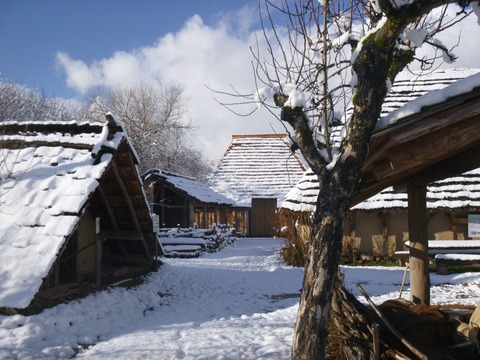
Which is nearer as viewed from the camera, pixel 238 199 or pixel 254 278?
pixel 254 278

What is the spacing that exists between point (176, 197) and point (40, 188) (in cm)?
1401

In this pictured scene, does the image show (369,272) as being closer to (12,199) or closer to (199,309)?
(199,309)

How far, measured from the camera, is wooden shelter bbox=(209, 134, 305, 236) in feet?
97.3

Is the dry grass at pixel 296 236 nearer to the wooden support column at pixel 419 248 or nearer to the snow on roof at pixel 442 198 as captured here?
the snow on roof at pixel 442 198

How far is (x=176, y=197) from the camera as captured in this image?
22438mm

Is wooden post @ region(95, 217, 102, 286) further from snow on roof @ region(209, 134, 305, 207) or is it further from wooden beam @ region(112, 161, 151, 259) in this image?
snow on roof @ region(209, 134, 305, 207)

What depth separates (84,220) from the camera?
389 inches

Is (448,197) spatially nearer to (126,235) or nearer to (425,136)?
(126,235)

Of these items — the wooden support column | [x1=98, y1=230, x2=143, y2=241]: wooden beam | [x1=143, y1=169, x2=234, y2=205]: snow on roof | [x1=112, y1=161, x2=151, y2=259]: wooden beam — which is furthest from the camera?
[x1=143, y1=169, x2=234, y2=205]: snow on roof

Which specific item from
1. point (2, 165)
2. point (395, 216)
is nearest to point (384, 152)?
point (2, 165)

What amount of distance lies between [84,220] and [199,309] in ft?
10.9

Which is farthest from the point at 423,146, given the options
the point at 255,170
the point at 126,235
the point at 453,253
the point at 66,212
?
the point at 255,170

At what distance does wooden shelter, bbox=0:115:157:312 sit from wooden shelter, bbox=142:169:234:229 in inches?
334

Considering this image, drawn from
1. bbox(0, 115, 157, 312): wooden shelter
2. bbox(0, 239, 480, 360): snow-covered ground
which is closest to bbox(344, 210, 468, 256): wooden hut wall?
bbox(0, 239, 480, 360): snow-covered ground
